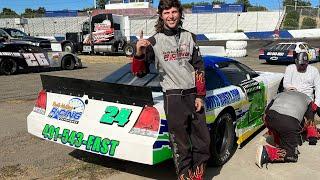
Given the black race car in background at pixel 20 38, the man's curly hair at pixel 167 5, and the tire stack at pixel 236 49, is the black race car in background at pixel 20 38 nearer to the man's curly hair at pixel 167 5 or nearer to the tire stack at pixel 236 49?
the tire stack at pixel 236 49

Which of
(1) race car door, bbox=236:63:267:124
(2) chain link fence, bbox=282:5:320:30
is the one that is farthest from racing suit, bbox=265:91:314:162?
(2) chain link fence, bbox=282:5:320:30

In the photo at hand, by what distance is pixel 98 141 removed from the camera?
4074 mm

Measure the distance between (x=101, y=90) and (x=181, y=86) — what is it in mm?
976

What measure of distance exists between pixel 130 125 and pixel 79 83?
→ 0.86m

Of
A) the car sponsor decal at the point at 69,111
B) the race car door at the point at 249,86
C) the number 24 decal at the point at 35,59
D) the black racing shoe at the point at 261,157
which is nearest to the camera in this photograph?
the car sponsor decal at the point at 69,111

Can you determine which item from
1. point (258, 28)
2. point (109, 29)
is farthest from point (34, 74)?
point (258, 28)

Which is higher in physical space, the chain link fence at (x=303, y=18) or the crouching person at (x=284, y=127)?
the chain link fence at (x=303, y=18)

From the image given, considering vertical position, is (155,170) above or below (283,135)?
below

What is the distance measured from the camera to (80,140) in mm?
4223

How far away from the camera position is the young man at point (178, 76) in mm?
3641

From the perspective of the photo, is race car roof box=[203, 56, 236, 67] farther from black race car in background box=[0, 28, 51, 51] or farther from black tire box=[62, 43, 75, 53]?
black tire box=[62, 43, 75, 53]

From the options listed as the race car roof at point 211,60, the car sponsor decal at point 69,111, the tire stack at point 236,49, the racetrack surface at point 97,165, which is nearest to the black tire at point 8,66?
the racetrack surface at point 97,165

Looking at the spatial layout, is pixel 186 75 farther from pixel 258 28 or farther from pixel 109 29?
pixel 258 28

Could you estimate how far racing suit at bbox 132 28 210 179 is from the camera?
3.65 meters
